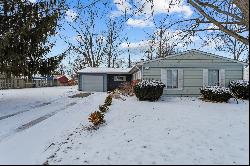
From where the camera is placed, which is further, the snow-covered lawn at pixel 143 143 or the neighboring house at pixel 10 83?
the neighboring house at pixel 10 83

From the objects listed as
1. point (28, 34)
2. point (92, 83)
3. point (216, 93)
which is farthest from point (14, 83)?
point (216, 93)

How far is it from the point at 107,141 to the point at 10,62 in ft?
48.0

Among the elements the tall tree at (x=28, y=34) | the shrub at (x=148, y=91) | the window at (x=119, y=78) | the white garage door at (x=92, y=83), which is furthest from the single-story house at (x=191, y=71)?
the white garage door at (x=92, y=83)

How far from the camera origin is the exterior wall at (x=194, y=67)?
1016 inches

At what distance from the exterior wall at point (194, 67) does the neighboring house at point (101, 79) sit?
16257mm

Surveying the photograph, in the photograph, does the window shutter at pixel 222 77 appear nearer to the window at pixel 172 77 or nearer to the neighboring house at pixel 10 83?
the window at pixel 172 77

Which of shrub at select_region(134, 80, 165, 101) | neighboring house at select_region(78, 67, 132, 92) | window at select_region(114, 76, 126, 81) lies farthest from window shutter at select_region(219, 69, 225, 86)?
window at select_region(114, 76, 126, 81)

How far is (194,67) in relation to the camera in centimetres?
2591

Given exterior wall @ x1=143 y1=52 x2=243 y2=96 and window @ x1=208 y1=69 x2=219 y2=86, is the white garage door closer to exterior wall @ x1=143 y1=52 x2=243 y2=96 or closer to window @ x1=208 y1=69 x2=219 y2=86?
exterior wall @ x1=143 y1=52 x2=243 y2=96

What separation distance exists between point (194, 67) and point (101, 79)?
18187mm

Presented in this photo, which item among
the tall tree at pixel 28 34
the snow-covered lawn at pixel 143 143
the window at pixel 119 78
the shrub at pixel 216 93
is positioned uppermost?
the tall tree at pixel 28 34

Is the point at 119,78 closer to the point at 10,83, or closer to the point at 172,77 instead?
the point at 172,77

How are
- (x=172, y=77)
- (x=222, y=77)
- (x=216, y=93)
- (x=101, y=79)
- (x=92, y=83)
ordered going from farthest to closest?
(x=92, y=83)
(x=101, y=79)
(x=172, y=77)
(x=222, y=77)
(x=216, y=93)

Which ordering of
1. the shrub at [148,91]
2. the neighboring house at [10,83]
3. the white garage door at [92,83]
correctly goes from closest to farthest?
1. the shrub at [148,91]
2. the white garage door at [92,83]
3. the neighboring house at [10,83]
